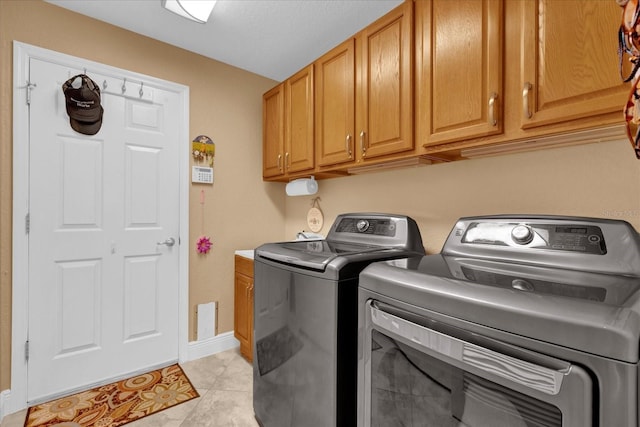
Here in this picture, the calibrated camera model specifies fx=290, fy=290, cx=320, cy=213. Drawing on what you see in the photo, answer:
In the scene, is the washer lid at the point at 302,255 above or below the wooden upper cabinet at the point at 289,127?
below

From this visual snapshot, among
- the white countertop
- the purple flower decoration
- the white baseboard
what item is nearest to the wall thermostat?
the purple flower decoration

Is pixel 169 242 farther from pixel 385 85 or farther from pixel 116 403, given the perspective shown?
pixel 385 85

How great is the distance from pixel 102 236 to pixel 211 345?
1203mm

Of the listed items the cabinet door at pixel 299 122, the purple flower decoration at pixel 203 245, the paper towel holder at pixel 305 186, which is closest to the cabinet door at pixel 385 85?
the cabinet door at pixel 299 122

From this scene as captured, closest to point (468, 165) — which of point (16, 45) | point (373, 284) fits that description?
point (373, 284)

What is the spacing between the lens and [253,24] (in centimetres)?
198

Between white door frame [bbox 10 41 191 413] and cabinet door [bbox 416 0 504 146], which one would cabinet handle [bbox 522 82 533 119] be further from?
white door frame [bbox 10 41 191 413]

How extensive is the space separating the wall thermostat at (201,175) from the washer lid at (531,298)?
6.11 feet

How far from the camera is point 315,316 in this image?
1.20m

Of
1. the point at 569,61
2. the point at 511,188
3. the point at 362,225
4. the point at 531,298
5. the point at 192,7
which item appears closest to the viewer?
the point at 531,298

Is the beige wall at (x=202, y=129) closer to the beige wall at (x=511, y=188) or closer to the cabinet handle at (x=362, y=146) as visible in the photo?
the beige wall at (x=511, y=188)

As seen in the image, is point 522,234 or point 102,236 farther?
point 102,236

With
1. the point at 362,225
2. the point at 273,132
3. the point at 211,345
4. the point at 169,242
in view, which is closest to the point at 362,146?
the point at 362,225

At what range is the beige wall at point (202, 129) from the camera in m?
1.72
